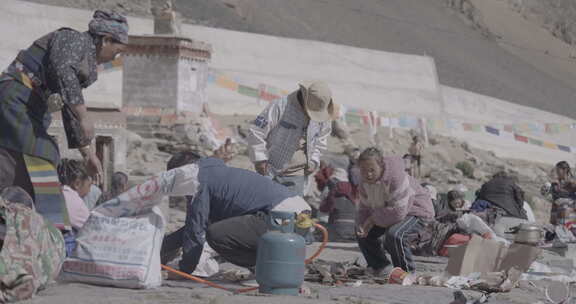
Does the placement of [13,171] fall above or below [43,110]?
below

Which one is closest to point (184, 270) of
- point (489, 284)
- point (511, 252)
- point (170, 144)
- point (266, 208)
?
point (266, 208)

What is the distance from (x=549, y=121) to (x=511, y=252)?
26.9m

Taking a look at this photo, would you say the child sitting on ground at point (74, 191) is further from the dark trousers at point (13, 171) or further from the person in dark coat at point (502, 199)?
the person in dark coat at point (502, 199)

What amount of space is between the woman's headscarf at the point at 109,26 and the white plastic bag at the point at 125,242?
0.85 meters

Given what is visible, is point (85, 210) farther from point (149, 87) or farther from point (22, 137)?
point (149, 87)

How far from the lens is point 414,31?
57.5m

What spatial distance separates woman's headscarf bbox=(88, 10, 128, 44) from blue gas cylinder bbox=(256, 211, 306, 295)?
136cm

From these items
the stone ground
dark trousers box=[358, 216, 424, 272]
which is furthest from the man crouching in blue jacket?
dark trousers box=[358, 216, 424, 272]

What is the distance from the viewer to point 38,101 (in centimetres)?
557

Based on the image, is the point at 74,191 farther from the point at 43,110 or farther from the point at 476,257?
the point at 476,257

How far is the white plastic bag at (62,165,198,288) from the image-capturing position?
559 centimetres

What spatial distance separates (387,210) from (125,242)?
230 centimetres

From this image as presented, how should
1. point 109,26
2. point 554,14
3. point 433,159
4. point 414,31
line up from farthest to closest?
point 554,14
point 414,31
point 433,159
point 109,26

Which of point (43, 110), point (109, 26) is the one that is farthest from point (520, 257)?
point (43, 110)
